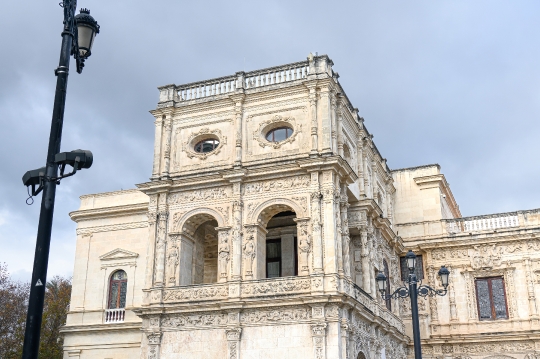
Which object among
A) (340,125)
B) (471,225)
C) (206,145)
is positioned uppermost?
(340,125)

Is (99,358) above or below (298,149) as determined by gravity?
below

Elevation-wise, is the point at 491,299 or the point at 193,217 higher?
the point at 193,217

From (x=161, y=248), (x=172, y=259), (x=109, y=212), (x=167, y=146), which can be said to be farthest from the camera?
(x=109, y=212)

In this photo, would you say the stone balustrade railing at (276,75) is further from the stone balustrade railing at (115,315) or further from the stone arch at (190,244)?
the stone balustrade railing at (115,315)

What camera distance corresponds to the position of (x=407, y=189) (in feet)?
109

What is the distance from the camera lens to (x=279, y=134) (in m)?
23.4

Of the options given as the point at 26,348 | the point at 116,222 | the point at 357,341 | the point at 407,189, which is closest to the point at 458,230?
the point at 407,189

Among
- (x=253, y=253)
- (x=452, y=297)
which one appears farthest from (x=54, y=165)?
(x=452, y=297)

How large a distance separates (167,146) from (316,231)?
23.1 ft

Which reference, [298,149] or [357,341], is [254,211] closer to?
[298,149]

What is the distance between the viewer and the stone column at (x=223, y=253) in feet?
70.8

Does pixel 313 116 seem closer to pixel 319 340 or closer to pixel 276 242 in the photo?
pixel 276 242

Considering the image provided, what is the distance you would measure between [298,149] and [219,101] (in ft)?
12.6

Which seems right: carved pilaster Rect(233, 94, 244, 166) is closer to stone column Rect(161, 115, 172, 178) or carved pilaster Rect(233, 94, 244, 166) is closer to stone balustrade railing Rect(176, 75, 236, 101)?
stone balustrade railing Rect(176, 75, 236, 101)
